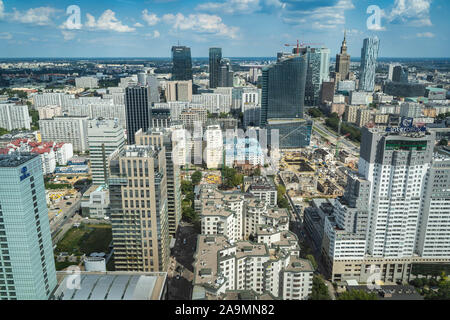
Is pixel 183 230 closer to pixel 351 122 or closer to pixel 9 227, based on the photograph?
pixel 9 227

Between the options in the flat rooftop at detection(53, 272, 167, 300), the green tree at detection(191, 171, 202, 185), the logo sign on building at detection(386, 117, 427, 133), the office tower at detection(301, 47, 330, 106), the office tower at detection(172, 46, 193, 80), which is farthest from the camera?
the office tower at detection(301, 47, 330, 106)

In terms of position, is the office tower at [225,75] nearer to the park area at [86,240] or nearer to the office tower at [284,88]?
the office tower at [284,88]

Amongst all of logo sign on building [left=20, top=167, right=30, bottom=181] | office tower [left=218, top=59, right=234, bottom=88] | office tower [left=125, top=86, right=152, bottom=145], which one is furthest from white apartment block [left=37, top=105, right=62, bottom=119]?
logo sign on building [left=20, top=167, right=30, bottom=181]

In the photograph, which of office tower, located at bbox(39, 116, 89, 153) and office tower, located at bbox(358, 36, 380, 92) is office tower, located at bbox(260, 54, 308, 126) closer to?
office tower, located at bbox(39, 116, 89, 153)

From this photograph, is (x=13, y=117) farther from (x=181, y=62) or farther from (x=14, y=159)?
(x=14, y=159)

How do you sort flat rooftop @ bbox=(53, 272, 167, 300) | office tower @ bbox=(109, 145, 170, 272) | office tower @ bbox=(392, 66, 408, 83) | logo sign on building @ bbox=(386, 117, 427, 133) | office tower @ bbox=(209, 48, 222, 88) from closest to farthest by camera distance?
flat rooftop @ bbox=(53, 272, 167, 300) → office tower @ bbox=(109, 145, 170, 272) → logo sign on building @ bbox=(386, 117, 427, 133) → office tower @ bbox=(209, 48, 222, 88) → office tower @ bbox=(392, 66, 408, 83)

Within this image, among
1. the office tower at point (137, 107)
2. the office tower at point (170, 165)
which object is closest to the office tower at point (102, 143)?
the office tower at point (170, 165)

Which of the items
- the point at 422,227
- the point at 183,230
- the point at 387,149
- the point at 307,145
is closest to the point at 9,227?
the point at 183,230
